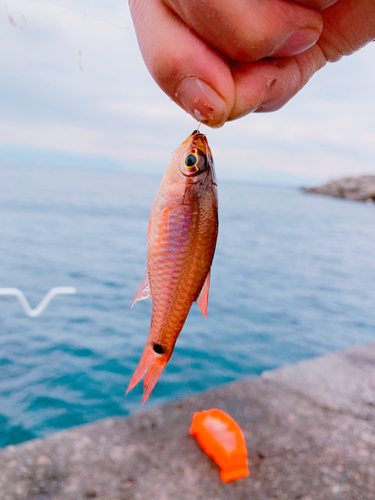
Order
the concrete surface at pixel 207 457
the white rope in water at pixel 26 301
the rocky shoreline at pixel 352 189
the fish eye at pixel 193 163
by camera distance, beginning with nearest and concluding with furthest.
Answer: the fish eye at pixel 193 163 < the concrete surface at pixel 207 457 < the white rope in water at pixel 26 301 < the rocky shoreline at pixel 352 189

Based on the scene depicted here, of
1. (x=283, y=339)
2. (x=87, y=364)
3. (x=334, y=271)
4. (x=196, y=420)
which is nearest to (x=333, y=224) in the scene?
(x=334, y=271)

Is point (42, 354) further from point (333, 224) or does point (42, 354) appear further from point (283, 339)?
point (333, 224)

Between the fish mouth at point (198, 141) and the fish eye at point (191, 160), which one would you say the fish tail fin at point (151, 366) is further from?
the fish mouth at point (198, 141)

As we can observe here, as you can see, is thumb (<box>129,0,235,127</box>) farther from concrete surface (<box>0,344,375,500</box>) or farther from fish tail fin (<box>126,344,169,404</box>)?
concrete surface (<box>0,344,375,500</box>)

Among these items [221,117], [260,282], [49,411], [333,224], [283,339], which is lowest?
[49,411]

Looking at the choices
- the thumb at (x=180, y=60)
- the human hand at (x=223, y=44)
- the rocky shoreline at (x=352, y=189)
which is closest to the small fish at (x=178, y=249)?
the human hand at (x=223, y=44)

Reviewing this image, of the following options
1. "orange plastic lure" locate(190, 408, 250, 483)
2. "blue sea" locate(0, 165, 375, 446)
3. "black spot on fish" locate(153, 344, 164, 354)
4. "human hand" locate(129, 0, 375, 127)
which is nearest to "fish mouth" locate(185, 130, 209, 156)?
"human hand" locate(129, 0, 375, 127)

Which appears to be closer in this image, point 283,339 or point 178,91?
point 178,91
